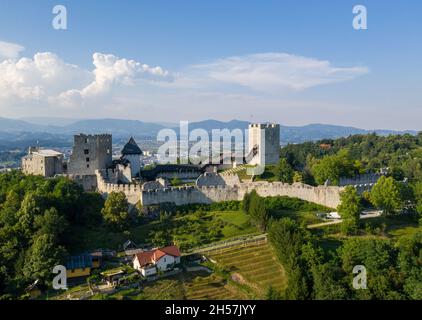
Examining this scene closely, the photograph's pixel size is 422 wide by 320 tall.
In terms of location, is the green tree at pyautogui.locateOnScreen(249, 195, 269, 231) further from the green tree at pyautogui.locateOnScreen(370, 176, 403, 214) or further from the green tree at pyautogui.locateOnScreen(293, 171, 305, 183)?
the green tree at pyautogui.locateOnScreen(293, 171, 305, 183)

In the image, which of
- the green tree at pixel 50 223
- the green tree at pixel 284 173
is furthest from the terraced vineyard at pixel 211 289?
the green tree at pixel 284 173

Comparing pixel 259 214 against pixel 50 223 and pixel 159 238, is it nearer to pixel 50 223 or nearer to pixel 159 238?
pixel 159 238

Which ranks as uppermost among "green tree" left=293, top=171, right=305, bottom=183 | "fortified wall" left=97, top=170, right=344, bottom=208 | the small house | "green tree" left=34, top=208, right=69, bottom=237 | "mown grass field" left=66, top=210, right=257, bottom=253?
"green tree" left=293, top=171, right=305, bottom=183

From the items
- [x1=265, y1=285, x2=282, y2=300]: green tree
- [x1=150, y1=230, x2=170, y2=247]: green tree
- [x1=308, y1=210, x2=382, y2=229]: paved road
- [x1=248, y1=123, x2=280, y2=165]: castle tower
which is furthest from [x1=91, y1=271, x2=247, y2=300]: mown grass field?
[x1=248, y1=123, x2=280, y2=165]: castle tower

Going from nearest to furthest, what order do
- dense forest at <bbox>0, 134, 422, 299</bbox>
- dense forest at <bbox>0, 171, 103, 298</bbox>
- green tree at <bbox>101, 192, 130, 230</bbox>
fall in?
1. dense forest at <bbox>0, 134, 422, 299</bbox>
2. dense forest at <bbox>0, 171, 103, 298</bbox>
3. green tree at <bbox>101, 192, 130, 230</bbox>

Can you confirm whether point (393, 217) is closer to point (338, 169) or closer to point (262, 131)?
point (338, 169)
